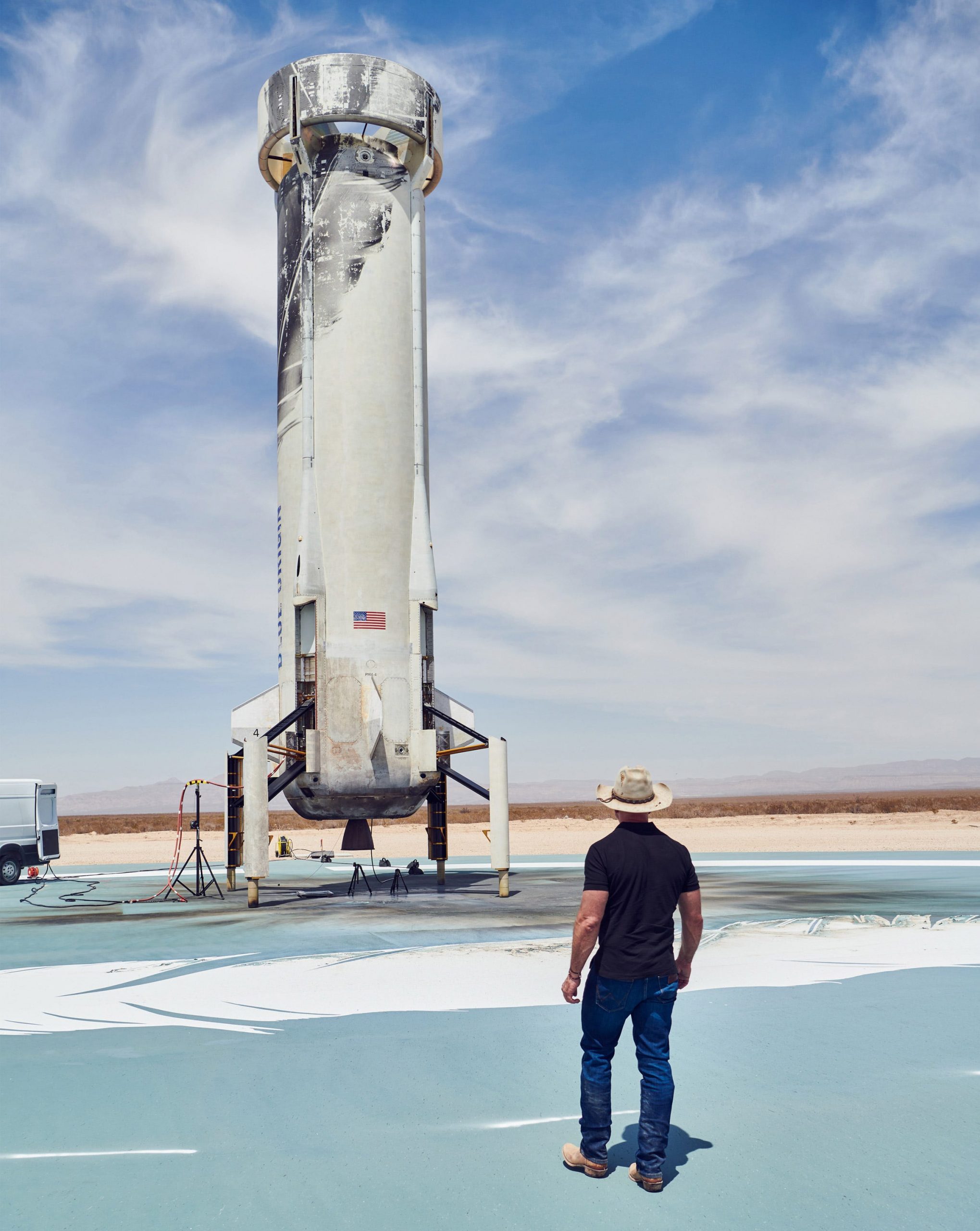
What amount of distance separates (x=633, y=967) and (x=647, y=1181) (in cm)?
108

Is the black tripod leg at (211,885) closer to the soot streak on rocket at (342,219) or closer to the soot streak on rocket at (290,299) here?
the soot streak on rocket at (290,299)

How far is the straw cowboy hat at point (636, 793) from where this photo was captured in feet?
19.8

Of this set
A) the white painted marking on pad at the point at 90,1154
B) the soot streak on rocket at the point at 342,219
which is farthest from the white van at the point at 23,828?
the white painted marking on pad at the point at 90,1154

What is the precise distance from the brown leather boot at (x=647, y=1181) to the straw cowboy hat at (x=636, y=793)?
1.92 metres

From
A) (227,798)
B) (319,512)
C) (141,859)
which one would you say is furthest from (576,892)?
(141,859)

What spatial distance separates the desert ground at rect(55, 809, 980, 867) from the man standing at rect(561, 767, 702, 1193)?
28537 mm

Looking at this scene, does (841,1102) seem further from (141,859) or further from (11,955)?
(141,859)

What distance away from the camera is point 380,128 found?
73.6 feet

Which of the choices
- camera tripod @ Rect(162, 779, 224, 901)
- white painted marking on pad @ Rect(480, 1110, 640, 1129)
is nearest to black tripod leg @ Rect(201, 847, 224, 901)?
camera tripod @ Rect(162, 779, 224, 901)

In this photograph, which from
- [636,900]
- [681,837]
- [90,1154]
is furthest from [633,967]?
[681,837]

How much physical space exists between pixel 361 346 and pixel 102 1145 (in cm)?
1807

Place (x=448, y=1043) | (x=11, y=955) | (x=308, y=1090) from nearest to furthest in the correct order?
(x=308, y=1090) → (x=448, y=1043) → (x=11, y=955)

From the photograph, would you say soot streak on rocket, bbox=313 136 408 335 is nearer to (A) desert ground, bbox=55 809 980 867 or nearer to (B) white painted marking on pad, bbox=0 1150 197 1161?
(B) white painted marking on pad, bbox=0 1150 197 1161

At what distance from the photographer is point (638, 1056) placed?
5.77 meters
